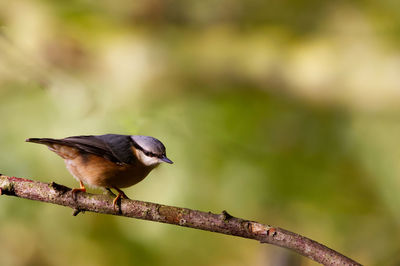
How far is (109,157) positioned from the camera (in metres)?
2.57

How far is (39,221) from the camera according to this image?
3271 millimetres

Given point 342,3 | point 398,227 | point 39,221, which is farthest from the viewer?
point 342,3

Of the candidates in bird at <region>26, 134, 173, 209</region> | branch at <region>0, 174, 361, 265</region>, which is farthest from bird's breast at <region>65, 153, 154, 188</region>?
branch at <region>0, 174, 361, 265</region>

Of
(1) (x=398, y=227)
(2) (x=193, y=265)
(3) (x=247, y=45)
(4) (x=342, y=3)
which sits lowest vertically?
(2) (x=193, y=265)

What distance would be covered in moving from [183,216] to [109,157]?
2.74 ft

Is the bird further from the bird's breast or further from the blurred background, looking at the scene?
the blurred background

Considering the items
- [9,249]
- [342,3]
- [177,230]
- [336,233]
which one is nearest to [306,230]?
[336,233]

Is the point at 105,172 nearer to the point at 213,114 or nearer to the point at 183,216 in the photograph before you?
the point at 183,216

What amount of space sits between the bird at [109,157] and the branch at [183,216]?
0.40m

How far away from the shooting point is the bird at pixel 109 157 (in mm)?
2510

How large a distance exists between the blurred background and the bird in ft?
1.15

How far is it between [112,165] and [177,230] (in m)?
0.94

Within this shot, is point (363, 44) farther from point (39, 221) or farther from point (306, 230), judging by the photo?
point (39, 221)

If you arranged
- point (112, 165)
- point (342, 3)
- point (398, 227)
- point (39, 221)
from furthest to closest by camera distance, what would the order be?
point (342, 3) → point (39, 221) → point (398, 227) → point (112, 165)
